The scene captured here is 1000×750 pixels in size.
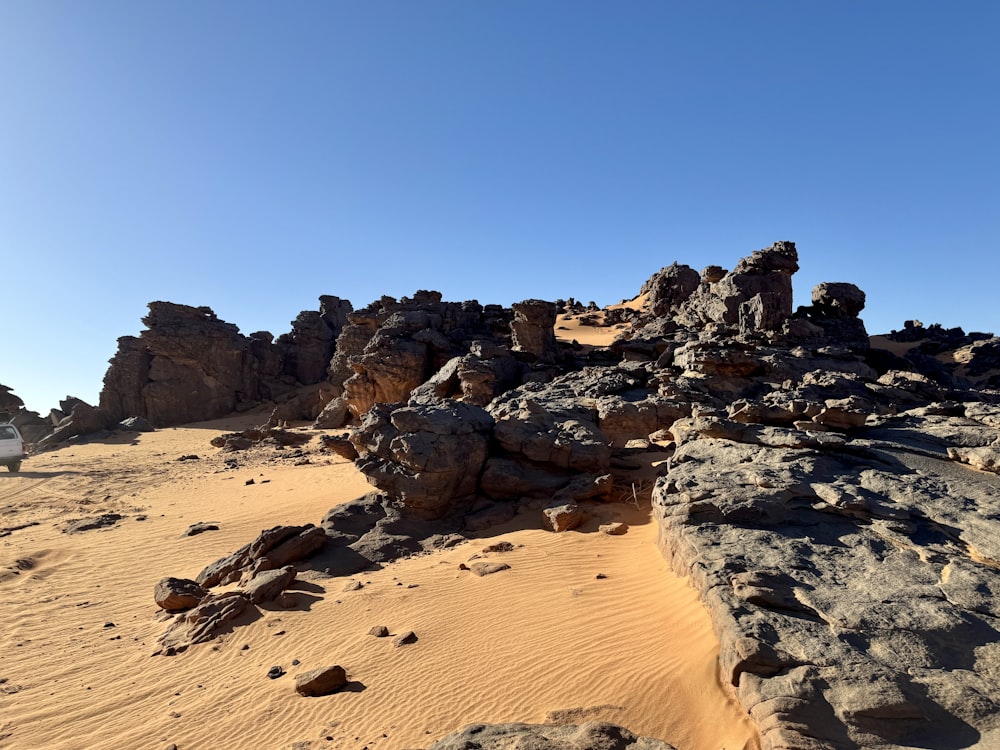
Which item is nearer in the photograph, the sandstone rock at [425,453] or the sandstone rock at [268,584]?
the sandstone rock at [268,584]

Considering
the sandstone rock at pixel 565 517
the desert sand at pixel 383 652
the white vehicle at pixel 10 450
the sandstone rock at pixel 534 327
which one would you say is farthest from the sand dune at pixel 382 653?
the sandstone rock at pixel 534 327

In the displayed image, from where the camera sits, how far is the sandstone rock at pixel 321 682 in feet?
19.3

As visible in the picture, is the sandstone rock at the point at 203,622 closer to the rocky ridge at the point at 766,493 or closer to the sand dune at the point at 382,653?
the rocky ridge at the point at 766,493

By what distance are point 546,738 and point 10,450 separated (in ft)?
86.9

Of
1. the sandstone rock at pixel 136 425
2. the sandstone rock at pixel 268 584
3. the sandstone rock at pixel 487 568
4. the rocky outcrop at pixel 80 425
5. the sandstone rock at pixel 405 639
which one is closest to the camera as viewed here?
the sandstone rock at pixel 405 639

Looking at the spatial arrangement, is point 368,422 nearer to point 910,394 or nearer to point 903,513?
point 903,513

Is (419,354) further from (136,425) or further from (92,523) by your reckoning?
(136,425)

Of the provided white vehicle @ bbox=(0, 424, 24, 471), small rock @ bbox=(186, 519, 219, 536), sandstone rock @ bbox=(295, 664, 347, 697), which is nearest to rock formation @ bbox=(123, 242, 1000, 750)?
sandstone rock @ bbox=(295, 664, 347, 697)

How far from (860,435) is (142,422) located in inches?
1420

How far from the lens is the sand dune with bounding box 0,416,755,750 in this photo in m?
5.35

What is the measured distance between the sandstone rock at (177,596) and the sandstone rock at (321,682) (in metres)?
3.90

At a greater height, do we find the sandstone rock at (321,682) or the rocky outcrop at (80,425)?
the rocky outcrop at (80,425)

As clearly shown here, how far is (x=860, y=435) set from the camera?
9289 mm

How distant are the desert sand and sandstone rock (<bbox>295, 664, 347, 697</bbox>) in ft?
0.36
